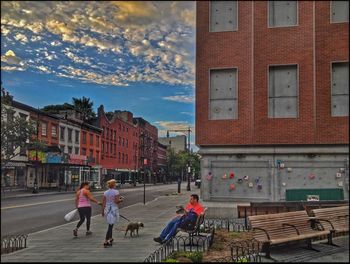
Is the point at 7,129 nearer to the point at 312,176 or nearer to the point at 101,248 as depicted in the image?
the point at 101,248

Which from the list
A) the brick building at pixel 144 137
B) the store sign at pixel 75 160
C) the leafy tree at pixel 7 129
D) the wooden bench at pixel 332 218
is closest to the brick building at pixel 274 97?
the wooden bench at pixel 332 218

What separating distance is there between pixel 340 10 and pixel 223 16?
9.62 ft

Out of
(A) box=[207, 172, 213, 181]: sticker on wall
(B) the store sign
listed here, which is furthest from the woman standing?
(A) box=[207, 172, 213, 181]: sticker on wall

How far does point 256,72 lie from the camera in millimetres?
9055

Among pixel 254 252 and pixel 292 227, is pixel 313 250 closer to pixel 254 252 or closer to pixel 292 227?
pixel 292 227

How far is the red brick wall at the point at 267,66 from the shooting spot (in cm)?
636

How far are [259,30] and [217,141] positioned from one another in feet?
18.7

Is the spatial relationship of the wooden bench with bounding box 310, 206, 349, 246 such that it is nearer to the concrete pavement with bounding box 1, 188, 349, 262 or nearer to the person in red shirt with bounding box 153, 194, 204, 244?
the concrete pavement with bounding box 1, 188, 349, 262

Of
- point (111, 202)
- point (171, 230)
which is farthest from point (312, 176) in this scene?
point (111, 202)

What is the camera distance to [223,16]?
8438mm

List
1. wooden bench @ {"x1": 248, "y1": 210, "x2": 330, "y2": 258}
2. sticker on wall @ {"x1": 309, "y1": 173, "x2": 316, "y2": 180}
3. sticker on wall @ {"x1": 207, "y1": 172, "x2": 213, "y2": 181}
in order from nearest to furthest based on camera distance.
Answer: sticker on wall @ {"x1": 309, "y1": 173, "x2": 316, "y2": 180} → wooden bench @ {"x1": 248, "y1": 210, "x2": 330, "y2": 258} → sticker on wall @ {"x1": 207, "y1": 172, "x2": 213, "y2": 181}

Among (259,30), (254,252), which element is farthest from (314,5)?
(254,252)

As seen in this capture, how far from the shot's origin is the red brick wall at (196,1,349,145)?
6.36m

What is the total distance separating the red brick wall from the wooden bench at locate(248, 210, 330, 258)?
162 cm
